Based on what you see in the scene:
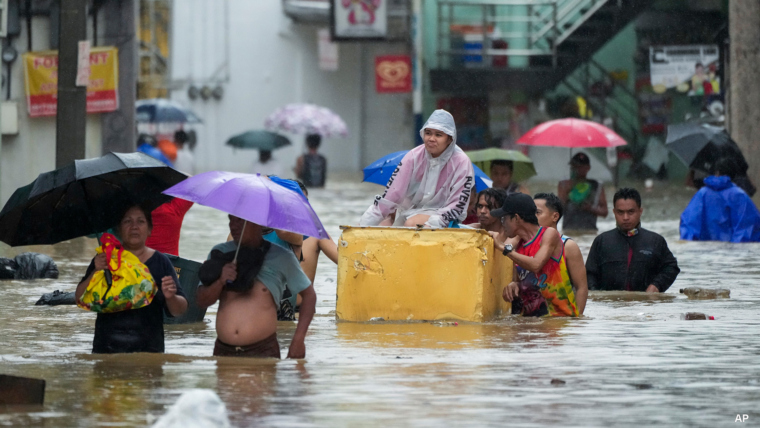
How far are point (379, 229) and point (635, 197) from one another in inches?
91.6

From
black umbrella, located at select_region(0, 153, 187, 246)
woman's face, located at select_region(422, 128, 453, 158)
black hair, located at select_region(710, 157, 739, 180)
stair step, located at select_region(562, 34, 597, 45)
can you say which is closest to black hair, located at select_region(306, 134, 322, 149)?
stair step, located at select_region(562, 34, 597, 45)

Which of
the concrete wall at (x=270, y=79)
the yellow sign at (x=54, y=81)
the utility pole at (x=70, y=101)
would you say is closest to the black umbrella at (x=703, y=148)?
the utility pole at (x=70, y=101)

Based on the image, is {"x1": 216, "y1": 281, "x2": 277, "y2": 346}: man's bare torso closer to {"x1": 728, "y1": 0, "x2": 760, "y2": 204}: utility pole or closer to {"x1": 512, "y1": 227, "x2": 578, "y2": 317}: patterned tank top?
{"x1": 512, "y1": 227, "x2": 578, "y2": 317}: patterned tank top

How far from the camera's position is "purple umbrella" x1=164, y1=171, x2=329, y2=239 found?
23.5ft

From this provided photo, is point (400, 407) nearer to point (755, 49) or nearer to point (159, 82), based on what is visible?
point (755, 49)

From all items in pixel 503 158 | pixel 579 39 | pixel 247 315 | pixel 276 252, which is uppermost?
pixel 579 39

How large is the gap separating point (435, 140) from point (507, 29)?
29185mm

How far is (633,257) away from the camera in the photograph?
11336 millimetres

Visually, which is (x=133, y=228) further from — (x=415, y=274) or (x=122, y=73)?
(x=122, y=73)

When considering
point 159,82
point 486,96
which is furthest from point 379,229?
point 159,82

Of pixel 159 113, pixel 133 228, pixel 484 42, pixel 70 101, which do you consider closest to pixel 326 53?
pixel 484 42

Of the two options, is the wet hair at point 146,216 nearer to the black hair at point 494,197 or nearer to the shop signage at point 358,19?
the black hair at point 494,197

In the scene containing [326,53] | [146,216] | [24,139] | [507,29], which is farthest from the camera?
[326,53]

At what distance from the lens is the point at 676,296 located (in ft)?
39.4
